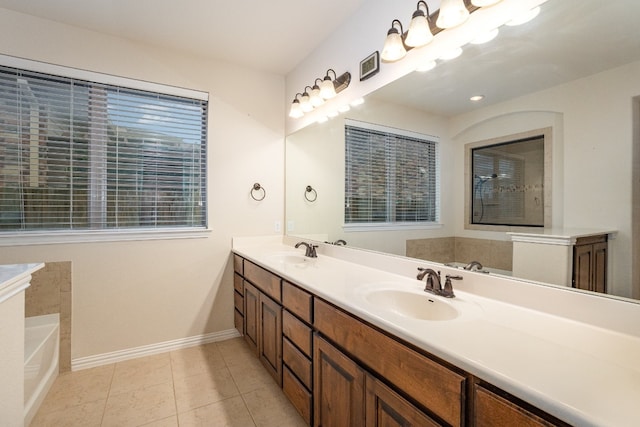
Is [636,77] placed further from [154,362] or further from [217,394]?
[154,362]

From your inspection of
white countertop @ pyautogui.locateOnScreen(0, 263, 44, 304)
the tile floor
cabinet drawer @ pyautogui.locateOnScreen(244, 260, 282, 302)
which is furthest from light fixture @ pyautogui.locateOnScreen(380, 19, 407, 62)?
the tile floor

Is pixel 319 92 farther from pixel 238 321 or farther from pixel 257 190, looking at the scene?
pixel 238 321

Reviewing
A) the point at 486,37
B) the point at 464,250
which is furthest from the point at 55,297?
the point at 486,37

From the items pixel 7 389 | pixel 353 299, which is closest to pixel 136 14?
pixel 7 389

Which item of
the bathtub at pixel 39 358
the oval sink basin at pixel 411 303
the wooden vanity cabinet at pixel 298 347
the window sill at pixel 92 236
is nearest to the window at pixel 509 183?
the oval sink basin at pixel 411 303

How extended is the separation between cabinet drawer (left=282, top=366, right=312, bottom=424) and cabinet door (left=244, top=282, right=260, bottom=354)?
0.54 meters

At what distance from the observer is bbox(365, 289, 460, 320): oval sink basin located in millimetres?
1248

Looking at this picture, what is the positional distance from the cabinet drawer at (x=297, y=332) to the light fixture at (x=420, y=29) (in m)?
1.48

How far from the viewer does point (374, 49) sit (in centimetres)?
179

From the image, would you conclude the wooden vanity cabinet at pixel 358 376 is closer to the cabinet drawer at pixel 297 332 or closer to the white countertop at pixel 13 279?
the cabinet drawer at pixel 297 332

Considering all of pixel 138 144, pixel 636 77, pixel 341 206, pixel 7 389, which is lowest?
pixel 7 389

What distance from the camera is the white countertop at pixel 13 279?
3.65 ft

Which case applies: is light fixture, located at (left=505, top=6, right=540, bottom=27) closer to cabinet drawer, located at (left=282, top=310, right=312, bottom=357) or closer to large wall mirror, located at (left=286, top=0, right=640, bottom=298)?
large wall mirror, located at (left=286, top=0, right=640, bottom=298)

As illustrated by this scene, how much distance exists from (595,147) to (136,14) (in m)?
2.70
